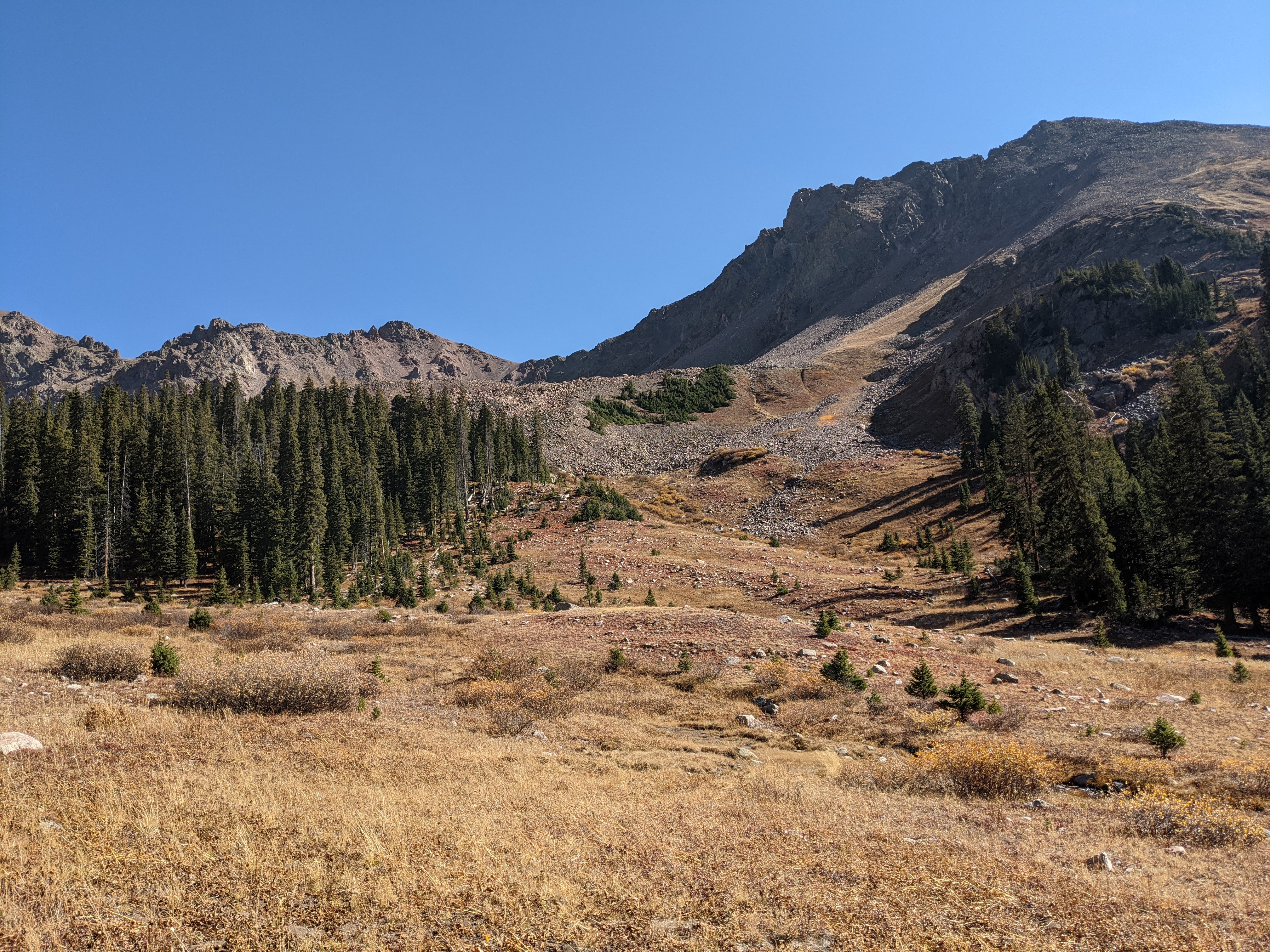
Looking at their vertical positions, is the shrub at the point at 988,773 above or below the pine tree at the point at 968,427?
below

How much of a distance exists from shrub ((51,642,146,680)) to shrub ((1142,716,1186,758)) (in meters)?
21.9

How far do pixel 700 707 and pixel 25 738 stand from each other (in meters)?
12.9

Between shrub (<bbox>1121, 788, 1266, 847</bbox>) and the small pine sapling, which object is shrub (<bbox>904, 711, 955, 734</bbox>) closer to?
shrub (<bbox>1121, 788, 1266, 847</bbox>)

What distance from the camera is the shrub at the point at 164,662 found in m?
15.7

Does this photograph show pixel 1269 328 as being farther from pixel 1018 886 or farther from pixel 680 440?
pixel 1018 886

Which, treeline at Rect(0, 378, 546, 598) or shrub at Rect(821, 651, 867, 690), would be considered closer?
shrub at Rect(821, 651, 867, 690)

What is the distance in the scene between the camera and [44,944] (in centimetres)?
529

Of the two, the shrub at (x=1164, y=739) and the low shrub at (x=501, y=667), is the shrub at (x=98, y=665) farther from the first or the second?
the shrub at (x=1164, y=739)

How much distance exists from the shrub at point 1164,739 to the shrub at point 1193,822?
2.57 meters

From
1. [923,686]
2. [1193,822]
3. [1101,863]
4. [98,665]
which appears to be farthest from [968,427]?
[98,665]

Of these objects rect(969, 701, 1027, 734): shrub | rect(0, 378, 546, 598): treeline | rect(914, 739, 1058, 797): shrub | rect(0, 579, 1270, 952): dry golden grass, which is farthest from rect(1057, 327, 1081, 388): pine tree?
rect(914, 739, 1058, 797): shrub

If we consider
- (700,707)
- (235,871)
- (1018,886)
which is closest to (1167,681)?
(700,707)

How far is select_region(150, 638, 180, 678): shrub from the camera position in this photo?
15.7 metres

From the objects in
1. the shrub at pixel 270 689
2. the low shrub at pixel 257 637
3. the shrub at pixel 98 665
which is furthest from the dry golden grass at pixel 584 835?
the low shrub at pixel 257 637
